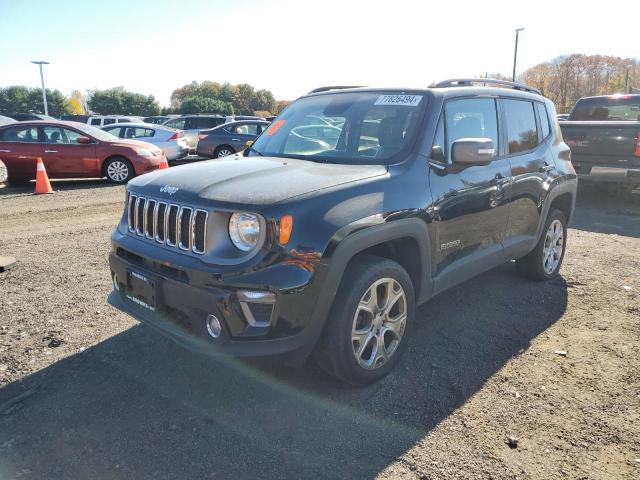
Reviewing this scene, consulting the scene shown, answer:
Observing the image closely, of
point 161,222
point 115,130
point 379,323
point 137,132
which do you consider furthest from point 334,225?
point 115,130

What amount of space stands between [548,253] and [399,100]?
2.56 m

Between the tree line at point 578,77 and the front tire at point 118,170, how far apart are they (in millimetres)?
59395

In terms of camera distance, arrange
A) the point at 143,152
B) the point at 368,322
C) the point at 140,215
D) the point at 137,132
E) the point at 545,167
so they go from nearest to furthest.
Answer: the point at 368,322 < the point at 140,215 < the point at 545,167 < the point at 143,152 < the point at 137,132

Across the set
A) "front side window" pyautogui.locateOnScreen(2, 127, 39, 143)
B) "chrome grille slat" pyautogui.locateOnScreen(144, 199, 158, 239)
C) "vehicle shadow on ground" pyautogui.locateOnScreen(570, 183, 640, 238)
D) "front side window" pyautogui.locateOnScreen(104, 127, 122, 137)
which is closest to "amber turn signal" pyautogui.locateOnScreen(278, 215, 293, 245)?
"chrome grille slat" pyautogui.locateOnScreen(144, 199, 158, 239)

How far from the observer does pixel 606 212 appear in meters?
8.85

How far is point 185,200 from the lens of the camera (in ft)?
9.62

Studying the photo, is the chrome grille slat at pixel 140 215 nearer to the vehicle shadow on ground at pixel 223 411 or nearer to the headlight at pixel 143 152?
the vehicle shadow on ground at pixel 223 411

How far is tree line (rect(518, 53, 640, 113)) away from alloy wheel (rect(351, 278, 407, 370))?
64.8 m

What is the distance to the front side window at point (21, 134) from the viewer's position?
1155 cm

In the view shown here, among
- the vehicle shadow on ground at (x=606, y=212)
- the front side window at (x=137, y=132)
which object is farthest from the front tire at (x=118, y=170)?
the vehicle shadow on ground at (x=606, y=212)

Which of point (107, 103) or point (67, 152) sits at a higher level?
point (107, 103)

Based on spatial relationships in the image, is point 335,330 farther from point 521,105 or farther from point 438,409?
point 521,105

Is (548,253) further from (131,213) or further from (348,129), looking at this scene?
(131,213)

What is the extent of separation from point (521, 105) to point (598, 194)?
22.9 feet
